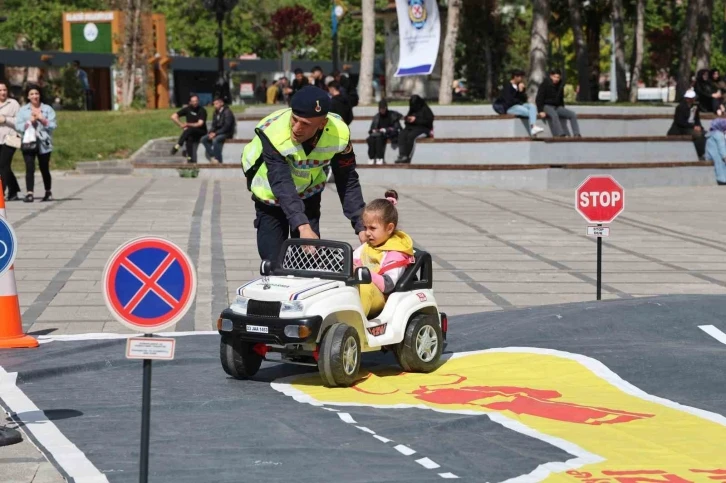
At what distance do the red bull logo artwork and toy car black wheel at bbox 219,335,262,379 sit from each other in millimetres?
216

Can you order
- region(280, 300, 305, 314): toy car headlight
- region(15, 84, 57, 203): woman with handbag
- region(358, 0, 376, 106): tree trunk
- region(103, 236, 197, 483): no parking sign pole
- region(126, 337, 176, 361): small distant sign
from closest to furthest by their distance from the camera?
region(126, 337, 176, 361): small distant sign < region(103, 236, 197, 483): no parking sign pole < region(280, 300, 305, 314): toy car headlight < region(15, 84, 57, 203): woman with handbag < region(358, 0, 376, 106): tree trunk

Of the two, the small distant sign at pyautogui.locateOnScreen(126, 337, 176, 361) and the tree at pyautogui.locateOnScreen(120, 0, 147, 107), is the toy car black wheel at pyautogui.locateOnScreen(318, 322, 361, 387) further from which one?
the tree at pyautogui.locateOnScreen(120, 0, 147, 107)

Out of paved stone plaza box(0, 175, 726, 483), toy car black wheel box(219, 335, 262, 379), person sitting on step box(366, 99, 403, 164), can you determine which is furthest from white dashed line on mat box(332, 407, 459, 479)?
person sitting on step box(366, 99, 403, 164)

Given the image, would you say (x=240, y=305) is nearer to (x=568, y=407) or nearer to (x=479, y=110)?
(x=568, y=407)

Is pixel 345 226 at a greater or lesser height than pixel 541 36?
lesser

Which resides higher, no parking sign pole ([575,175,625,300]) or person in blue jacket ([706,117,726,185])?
no parking sign pole ([575,175,625,300])

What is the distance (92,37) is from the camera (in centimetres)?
5878

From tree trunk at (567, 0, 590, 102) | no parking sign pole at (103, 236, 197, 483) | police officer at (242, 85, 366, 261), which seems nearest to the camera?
no parking sign pole at (103, 236, 197, 483)

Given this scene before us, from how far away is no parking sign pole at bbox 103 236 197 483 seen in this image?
213 inches

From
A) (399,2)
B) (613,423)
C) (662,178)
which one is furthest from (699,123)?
(613,423)

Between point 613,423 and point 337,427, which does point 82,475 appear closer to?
point 337,427

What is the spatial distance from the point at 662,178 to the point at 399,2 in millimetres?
8688

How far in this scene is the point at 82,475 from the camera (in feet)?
19.1

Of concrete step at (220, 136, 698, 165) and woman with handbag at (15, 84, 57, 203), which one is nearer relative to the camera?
woman with handbag at (15, 84, 57, 203)
